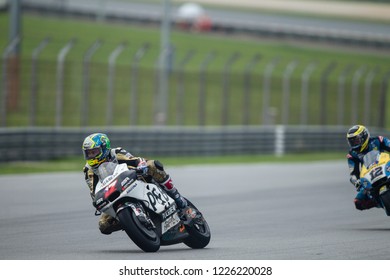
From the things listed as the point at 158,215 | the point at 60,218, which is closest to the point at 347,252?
the point at 158,215

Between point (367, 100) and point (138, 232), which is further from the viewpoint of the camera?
point (367, 100)

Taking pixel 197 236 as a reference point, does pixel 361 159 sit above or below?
above

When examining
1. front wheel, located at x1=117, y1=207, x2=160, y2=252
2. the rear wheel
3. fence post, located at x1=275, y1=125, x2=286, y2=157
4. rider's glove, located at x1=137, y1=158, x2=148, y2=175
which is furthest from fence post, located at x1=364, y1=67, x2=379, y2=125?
front wheel, located at x1=117, y1=207, x2=160, y2=252

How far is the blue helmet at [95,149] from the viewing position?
9.30 metres

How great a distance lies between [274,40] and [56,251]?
45.3m

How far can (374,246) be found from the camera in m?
10.0

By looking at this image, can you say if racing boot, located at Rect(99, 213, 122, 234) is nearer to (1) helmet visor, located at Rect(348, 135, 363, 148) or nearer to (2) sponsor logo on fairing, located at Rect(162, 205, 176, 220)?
(2) sponsor logo on fairing, located at Rect(162, 205, 176, 220)

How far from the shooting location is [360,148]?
11.9m

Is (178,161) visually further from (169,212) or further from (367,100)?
(169,212)

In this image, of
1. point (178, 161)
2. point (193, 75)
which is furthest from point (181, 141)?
point (193, 75)

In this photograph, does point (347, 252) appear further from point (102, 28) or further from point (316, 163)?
point (102, 28)

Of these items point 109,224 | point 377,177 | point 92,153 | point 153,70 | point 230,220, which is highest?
point 92,153

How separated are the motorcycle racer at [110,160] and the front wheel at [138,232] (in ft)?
1.46

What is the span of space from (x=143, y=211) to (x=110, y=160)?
625 mm
